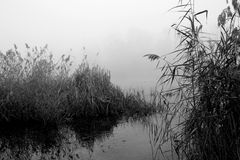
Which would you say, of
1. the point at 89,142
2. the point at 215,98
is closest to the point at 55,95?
the point at 89,142

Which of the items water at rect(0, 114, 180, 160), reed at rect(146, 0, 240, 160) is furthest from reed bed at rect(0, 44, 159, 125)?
reed at rect(146, 0, 240, 160)

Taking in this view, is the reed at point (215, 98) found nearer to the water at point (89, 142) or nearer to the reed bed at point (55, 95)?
the water at point (89, 142)

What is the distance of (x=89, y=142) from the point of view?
469 centimetres

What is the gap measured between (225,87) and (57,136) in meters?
3.96

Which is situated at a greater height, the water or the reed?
the reed

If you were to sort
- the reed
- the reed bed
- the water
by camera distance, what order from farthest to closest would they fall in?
the reed bed, the water, the reed

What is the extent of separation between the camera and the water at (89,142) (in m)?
3.80

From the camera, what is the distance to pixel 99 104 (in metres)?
7.54

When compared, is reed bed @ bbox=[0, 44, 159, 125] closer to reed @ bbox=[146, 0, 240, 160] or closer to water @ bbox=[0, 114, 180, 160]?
water @ bbox=[0, 114, 180, 160]

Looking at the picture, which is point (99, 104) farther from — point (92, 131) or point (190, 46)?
point (190, 46)

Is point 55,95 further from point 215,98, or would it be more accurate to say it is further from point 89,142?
point 215,98

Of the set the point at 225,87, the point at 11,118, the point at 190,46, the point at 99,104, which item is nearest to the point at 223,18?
the point at 190,46

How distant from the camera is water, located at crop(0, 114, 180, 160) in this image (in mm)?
3805

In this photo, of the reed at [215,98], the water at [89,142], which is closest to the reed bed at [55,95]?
the water at [89,142]
